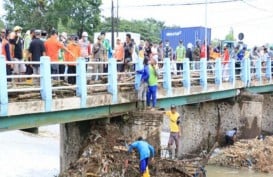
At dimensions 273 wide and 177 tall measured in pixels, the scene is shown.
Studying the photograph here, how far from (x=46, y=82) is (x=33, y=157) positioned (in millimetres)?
11122

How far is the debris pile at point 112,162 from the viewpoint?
36.1 feet

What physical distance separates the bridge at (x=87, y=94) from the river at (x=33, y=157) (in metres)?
3.11

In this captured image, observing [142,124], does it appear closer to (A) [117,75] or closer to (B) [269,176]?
(A) [117,75]

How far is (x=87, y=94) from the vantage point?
38.8 feet

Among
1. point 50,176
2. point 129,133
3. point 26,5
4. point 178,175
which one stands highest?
point 26,5

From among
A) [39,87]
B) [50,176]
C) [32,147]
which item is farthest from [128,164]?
[32,147]

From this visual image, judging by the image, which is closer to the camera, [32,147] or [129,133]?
[129,133]

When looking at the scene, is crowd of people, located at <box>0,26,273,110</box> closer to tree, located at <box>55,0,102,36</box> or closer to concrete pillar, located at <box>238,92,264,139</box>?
concrete pillar, located at <box>238,92,264,139</box>

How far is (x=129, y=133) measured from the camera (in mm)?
12727

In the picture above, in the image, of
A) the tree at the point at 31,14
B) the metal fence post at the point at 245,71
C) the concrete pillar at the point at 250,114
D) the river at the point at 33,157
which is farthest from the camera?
the tree at the point at 31,14

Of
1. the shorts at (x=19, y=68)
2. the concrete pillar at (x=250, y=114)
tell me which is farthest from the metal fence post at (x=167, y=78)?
the concrete pillar at (x=250, y=114)

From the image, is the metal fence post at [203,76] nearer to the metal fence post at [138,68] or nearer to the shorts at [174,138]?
the shorts at [174,138]

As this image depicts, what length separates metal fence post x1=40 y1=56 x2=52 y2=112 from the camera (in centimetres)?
1015

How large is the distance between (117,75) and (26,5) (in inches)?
1304
